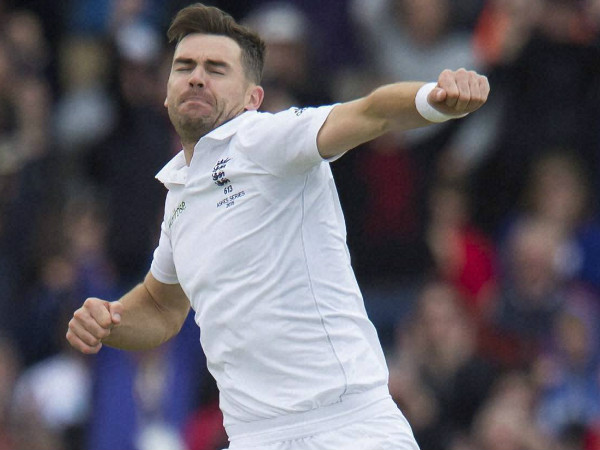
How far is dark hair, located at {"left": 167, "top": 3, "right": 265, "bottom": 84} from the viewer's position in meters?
5.61

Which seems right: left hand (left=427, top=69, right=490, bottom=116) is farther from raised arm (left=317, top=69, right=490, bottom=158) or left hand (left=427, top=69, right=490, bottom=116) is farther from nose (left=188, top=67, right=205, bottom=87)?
nose (left=188, top=67, right=205, bottom=87)

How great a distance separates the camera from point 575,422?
862cm

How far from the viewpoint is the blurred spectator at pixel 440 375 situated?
8.38m

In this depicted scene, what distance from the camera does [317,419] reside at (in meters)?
5.16

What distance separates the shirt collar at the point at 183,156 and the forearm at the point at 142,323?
2.05 feet

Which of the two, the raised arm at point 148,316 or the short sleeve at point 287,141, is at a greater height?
the short sleeve at point 287,141

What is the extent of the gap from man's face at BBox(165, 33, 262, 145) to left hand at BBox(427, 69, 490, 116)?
1131 mm

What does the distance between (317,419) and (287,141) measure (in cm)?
103

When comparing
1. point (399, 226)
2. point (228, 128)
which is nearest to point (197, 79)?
point (228, 128)

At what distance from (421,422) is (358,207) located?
2.05m

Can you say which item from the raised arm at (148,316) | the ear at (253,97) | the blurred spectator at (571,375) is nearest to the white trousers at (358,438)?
the raised arm at (148,316)

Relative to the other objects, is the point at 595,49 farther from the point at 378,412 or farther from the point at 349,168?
the point at 378,412

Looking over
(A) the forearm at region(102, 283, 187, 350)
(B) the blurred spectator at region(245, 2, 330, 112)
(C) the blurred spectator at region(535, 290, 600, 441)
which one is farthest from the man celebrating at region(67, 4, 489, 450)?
(B) the blurred spectator at region(245, 2, 330, 112)

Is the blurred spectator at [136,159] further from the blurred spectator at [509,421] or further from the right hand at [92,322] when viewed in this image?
the right hand at [92,322]
